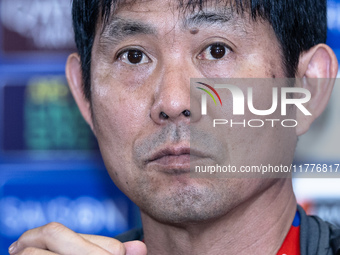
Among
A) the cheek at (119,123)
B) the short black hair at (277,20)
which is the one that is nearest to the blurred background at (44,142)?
the short black hair at (277,20)

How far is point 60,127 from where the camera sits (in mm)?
2139

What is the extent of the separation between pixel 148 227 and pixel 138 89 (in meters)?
0.42

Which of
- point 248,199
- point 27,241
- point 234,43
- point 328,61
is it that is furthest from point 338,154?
point 27,241

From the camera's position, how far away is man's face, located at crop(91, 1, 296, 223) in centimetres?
128

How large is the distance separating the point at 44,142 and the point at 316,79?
1.15 metres

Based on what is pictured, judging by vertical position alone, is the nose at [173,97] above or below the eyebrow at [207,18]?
below

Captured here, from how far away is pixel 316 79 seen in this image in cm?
148

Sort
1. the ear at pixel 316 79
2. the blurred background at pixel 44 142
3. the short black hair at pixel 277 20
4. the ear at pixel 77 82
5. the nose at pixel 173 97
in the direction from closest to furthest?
the nose at pixel 173 97, the short black hair at pixel 277 20, the ear at pixel 316 79, the ear at pixel 77 82, the blurred background at pixel 44 142

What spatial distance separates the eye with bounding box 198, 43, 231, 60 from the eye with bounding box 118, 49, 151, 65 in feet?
0.49

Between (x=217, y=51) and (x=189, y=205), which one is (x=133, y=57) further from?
(x=189, y=205)

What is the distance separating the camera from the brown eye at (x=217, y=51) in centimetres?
135

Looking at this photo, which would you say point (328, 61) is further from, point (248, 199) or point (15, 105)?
point (15, 105)

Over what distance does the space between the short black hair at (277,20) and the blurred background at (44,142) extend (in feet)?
1.71

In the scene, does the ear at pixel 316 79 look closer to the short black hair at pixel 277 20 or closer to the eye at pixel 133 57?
the short black hair at pixel 277 20
